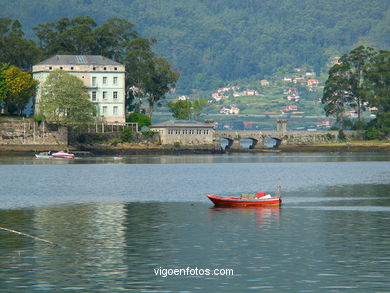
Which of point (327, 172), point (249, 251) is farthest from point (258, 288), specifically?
point (327, 172)

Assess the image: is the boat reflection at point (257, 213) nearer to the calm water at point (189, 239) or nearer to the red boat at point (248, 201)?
the calm water at point (189, 239)

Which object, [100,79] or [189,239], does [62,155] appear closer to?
[100,79]

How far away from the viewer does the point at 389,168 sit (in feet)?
443

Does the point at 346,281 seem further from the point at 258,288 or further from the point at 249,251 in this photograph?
the point at 249,251

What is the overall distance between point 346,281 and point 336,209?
30.8 m

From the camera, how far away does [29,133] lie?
169875mm

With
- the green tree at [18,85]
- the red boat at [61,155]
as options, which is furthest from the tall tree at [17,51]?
the red boat at [61,155]

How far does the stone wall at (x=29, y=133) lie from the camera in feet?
550

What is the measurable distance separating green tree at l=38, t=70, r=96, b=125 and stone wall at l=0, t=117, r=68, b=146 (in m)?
2.20

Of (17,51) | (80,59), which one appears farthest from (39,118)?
(17,51)

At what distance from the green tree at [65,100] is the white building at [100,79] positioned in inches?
385

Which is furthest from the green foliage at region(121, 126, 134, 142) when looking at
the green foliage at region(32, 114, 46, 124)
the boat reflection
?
the boat reflection

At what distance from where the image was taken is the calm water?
125 ft

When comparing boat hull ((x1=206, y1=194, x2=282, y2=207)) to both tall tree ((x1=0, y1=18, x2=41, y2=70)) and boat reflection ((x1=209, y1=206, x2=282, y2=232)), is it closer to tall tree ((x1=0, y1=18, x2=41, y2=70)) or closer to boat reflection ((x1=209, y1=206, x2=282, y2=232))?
boat reflection ((x1=209, y1=206, x2=282, y2=232))
